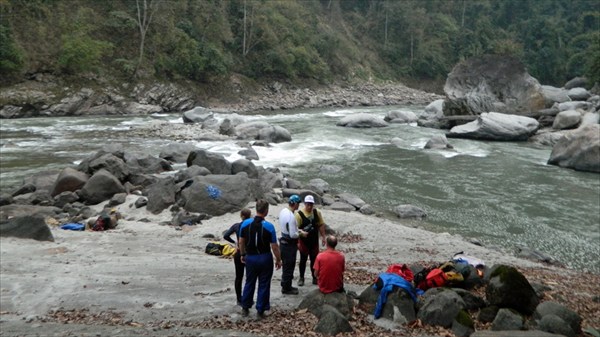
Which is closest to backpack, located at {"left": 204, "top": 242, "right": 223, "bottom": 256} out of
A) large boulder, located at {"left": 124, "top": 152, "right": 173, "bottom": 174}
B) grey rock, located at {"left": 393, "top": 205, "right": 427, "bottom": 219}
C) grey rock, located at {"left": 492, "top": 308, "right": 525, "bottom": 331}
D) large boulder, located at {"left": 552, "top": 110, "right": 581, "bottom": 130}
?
grey rock, located at {"left": 492, "top": 308, "right": 525, "bottom": 331}

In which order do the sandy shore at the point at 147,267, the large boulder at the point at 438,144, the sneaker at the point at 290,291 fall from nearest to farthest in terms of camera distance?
1. the sandy shore at the point at 147,267
2. the sneaker at the point at 290,291
3. the large boulder at the point at 438,144

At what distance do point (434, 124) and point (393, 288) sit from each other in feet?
113

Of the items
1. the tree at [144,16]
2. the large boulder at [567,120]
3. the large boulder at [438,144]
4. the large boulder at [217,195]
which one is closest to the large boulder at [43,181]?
the large boulder at [217,195]

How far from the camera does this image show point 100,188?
55.7 ft

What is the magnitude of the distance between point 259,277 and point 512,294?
3756mm

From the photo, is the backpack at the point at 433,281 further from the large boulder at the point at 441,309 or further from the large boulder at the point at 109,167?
the large boulder at the point at 109,167

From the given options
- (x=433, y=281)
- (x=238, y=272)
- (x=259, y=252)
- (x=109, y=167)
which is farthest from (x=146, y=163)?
(x=433, y=281)

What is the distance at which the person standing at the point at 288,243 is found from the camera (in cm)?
812

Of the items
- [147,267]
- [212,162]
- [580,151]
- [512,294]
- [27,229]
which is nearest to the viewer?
[512,294]

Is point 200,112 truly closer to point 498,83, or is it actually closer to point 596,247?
point 498,83

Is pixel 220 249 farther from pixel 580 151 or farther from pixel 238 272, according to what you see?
pixel 580 151

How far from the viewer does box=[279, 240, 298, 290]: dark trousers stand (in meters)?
8.26

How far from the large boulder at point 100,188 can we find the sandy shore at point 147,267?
7.37 feet

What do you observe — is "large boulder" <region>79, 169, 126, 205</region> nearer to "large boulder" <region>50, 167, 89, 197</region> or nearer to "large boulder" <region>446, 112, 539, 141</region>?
"large boulder" <region>50, 167, 89, 197</region>
